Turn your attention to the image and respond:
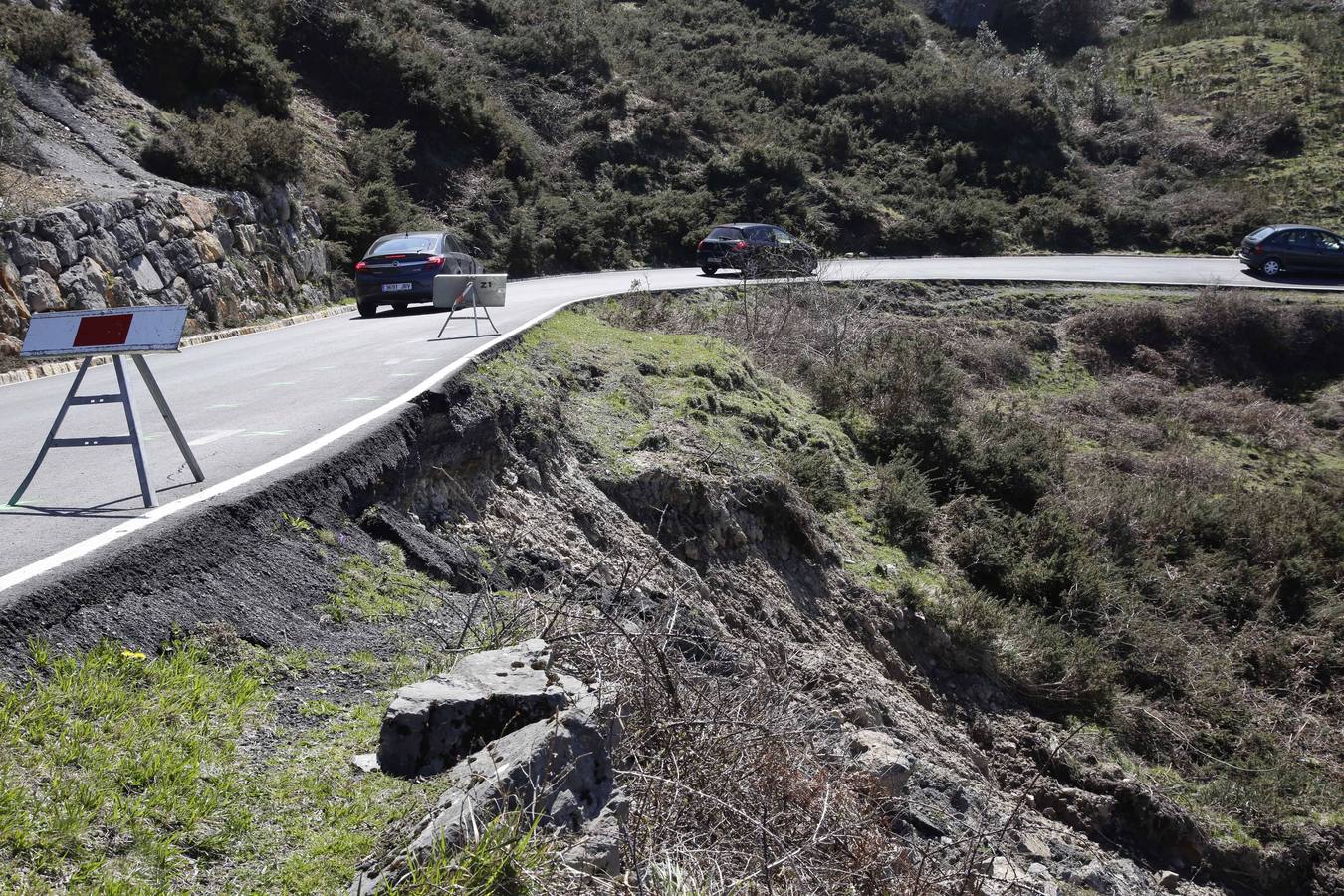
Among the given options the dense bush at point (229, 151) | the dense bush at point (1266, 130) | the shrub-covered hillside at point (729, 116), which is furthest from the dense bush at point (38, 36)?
the dense bush at point (1266, 130)

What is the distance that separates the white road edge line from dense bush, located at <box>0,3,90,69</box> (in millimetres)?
15440

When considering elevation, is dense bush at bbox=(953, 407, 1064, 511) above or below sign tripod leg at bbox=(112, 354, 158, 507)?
below

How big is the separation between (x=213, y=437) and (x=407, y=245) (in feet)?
40.8

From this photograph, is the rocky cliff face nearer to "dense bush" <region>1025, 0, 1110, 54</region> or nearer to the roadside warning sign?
the roadside warning sign

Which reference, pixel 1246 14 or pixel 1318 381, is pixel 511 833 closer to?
pixel 1318 381

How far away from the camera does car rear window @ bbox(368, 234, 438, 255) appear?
63.7 feet

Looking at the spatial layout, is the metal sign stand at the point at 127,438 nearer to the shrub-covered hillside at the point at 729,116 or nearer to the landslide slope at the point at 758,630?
the landslide slope at the point at 758,630

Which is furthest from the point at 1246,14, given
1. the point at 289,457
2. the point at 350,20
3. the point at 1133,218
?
the point at 289,457

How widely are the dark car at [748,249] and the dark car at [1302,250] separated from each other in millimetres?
13725

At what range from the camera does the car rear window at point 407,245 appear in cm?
1941

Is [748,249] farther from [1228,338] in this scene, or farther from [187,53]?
[187,53]

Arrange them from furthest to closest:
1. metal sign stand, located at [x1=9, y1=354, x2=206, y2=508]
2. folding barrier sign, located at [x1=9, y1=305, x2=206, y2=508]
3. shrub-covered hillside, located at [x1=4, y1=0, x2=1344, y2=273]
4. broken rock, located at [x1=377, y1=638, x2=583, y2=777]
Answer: shrub-covered hillside, located at [x1=4, y1=0, x2=1344, y2=273]
folding barrier sign, located at [x1=9, y1=305, x2=206, y2=508]
metal sign stand, located at [x1=9, y1=354, x2=206, y2=508]
broken rock, located at [x1=377, y1=638, x2=583, y2=777]

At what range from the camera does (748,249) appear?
90.3 feet

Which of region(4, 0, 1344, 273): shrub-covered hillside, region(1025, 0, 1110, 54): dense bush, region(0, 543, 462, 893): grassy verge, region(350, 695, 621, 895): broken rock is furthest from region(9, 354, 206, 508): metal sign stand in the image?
region(1025, 0, 1110, 54): dense bush
